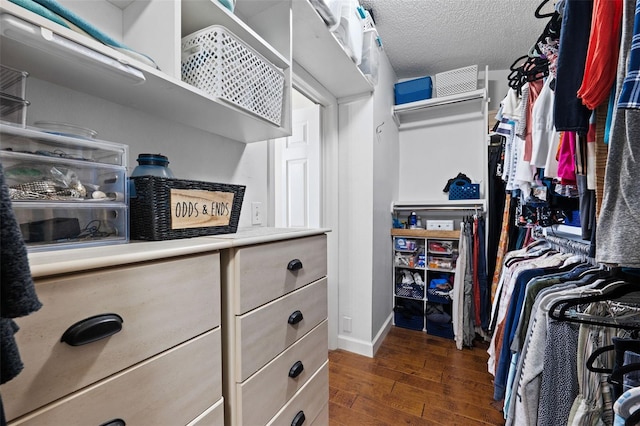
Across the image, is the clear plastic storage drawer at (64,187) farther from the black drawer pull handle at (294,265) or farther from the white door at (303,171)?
the white door at (303,171)

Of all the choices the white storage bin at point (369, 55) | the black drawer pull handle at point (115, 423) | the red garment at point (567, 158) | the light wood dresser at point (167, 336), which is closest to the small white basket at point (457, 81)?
the white storage bin at point (369, 55)

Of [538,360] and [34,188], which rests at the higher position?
[34,188]

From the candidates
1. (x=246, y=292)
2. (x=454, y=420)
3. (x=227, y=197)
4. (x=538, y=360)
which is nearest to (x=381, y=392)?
(x=454, y=420)

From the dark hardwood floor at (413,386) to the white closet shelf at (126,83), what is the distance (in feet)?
5.15

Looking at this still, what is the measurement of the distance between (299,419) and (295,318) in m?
0.37

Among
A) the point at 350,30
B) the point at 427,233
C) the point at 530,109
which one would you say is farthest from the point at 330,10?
the point at 427,233

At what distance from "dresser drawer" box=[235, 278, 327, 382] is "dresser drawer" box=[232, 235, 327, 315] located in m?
0.03

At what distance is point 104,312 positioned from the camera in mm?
445

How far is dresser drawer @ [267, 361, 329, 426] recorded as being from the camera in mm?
868

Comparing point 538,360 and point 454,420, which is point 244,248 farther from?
point 454,420

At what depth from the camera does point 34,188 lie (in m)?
0.52

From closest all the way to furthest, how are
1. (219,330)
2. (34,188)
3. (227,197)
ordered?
(34,188), (219,330), (227,197)

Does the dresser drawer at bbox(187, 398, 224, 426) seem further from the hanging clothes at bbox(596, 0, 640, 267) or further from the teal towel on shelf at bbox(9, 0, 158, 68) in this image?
the hanging clothes at bbox(596, 0, 640, 267)

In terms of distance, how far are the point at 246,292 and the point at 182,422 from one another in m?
0.29
